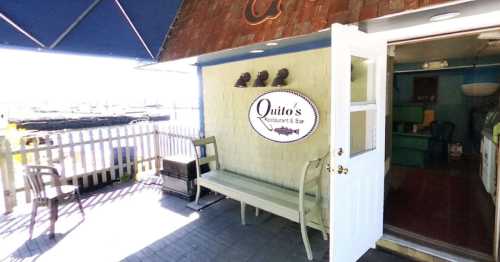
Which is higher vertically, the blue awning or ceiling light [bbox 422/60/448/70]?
the blue awning

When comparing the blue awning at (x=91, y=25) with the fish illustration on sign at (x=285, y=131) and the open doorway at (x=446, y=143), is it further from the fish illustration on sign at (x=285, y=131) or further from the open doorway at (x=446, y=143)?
the open doorway at (x=446, y=143)

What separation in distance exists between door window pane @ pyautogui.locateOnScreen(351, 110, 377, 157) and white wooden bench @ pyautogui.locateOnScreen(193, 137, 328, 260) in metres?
0.45

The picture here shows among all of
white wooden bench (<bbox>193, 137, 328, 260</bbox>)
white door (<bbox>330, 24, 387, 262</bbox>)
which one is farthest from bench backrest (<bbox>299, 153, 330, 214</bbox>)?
white door (<bbox>330, 24, 387, 262</bbox>)

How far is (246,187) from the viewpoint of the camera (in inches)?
A: 136

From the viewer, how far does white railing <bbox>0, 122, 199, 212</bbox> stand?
152 inches

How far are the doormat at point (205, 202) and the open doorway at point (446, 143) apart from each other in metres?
2.43

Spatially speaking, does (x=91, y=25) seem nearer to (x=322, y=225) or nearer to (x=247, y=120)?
(x=247, y=120)

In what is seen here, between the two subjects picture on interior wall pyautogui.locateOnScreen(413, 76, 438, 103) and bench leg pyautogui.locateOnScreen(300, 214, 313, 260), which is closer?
bench leg pyautogui.locateOnScreen(300, 214, 313, 260)

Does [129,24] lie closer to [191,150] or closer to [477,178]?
[191,150]

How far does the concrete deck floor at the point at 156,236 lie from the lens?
2740 millimetres

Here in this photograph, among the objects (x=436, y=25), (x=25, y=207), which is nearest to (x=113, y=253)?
(x=25, y=207)

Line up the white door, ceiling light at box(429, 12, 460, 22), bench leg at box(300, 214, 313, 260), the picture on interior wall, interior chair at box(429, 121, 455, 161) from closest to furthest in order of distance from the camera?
1. ceiling light at box(429, 12, 460, 22)
2. the white door
3. bench leg at box(300, 214, 313, 260)
4. interior chair at box(429, 121, 455, 161)
5. the picture on interior wall

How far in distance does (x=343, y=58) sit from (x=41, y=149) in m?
4.58

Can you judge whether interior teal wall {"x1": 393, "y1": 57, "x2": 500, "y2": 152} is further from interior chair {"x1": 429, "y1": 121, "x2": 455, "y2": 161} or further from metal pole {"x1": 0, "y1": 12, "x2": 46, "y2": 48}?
metal pole {"x1": 0, "y1": 12, "x2": 46, "y2": 48}
